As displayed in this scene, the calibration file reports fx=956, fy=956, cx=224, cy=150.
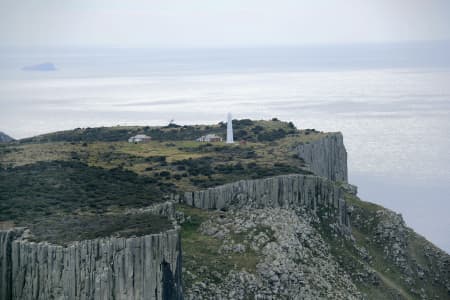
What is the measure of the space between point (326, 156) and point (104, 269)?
122ft

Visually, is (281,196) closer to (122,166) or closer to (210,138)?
(122,166)

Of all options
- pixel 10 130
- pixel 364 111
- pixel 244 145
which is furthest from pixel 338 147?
pixel 364 111

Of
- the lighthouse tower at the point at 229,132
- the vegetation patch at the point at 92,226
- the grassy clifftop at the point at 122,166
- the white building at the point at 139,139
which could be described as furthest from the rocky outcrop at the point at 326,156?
the vegetation patch at the point at 92,226

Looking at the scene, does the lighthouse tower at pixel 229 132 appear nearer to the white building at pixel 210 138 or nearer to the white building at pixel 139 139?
the white building at pixel 210 138

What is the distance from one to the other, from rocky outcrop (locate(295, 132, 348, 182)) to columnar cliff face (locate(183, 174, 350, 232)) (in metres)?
9.38

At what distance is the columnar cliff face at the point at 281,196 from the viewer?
175 ft

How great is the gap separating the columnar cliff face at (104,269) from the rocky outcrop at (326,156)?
29.4 m

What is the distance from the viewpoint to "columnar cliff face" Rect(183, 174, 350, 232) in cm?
5331

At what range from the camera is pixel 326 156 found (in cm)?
7306

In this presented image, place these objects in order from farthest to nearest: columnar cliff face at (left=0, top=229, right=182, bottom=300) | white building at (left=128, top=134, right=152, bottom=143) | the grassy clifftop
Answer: white building at (left=128, top=134, right=152, bottom=143) < the grassy clifftop < columnar cliff face at (left=0, top=229, right=182, bottom=300)

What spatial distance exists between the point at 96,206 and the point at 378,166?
269 feet

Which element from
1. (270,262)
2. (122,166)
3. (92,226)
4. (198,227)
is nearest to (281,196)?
(198,227)

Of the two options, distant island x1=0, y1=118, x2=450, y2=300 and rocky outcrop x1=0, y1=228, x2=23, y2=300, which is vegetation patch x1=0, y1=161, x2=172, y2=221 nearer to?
distant island x1=0, y1=118, x2=450, y2=300

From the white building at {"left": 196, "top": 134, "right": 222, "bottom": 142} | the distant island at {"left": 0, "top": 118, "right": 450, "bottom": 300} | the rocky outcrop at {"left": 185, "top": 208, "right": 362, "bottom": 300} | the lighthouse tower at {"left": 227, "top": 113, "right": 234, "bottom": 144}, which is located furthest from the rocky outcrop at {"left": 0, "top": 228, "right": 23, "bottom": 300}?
the white building at {"left": 196, "top": 134, "right": 222, "bottom": 142}
